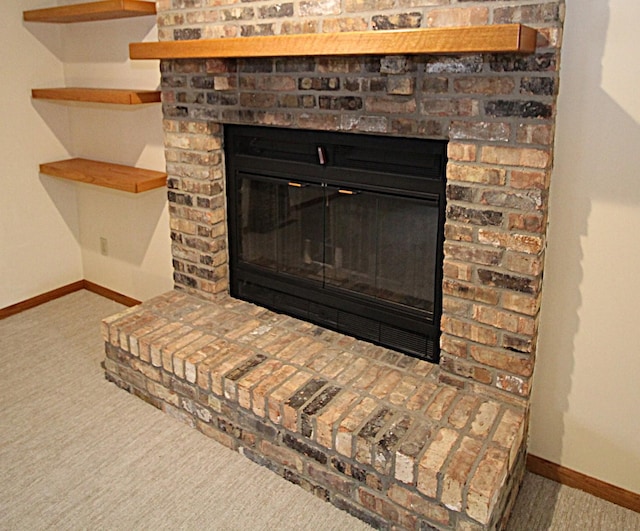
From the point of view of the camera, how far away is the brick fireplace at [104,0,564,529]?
182cm

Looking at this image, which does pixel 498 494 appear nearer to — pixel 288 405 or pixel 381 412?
pixel 381 412

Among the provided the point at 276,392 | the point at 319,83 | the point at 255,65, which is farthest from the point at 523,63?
the point at 276,392

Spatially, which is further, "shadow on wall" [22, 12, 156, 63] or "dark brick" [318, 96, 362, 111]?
"shadow on wall" [22, 12, 156, 63]

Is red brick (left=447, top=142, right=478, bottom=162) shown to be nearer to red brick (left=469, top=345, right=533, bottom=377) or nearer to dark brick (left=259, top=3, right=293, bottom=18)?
red brick (left=469, top=345, right=533, bottom=377)

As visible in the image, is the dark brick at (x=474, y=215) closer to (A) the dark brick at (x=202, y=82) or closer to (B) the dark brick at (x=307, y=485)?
(B) the dark brick at (x=307, y=485)

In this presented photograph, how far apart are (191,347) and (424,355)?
0.94 metres

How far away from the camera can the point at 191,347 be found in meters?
2.49

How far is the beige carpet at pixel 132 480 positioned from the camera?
2.00 meters

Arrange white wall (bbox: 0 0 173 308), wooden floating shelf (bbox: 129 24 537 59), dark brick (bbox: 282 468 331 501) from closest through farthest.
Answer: wooden floating shelf (bbox: 129 24 537 59) < dark brick (bbox: 282 468 331 501) < white wall (bbox: 0 0 173 308)

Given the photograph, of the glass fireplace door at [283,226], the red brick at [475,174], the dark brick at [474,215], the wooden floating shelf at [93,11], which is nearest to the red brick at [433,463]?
the dark brick at [474,215]

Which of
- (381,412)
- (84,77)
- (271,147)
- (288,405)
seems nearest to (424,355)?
(381,412)

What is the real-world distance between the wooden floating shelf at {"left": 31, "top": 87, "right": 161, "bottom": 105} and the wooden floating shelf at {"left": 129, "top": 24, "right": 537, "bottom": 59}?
1.95 feet

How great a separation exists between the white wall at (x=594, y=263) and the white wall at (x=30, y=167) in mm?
Answer: 2724

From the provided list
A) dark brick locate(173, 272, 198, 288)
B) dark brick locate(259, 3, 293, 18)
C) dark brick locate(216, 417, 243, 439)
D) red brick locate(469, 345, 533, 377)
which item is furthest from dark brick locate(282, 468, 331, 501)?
dark brick locate(259, 3, 293, 18)
